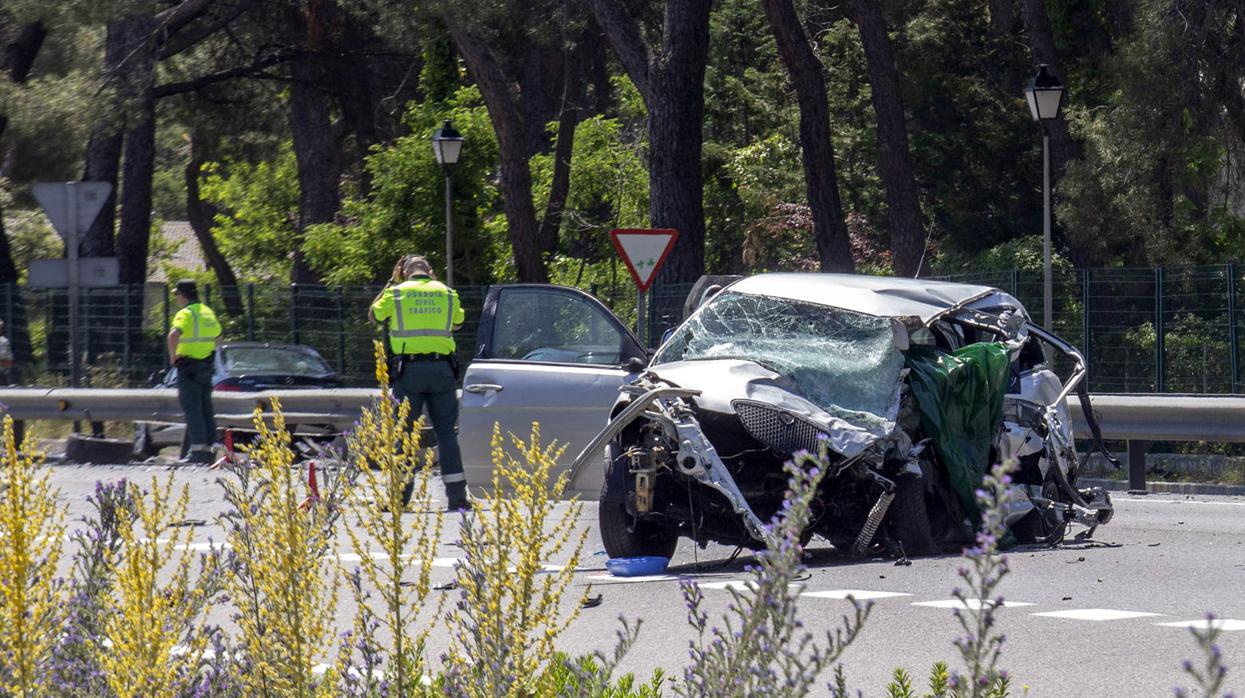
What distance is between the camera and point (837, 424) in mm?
8703

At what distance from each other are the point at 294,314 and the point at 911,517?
1688cm

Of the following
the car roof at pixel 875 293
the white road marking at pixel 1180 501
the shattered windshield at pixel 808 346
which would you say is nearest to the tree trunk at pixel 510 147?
the white road marking at pixel 1180 501

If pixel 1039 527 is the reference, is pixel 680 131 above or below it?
above

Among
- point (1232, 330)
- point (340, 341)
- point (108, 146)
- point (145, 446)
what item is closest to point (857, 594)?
point (1232, 330)

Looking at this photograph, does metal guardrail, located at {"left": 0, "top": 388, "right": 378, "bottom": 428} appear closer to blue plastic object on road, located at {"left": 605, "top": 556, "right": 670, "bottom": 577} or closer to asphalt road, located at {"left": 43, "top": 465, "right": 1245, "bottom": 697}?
asphalt road, located at {"left": 43, "top": 465, "right": 1245, "bottom": 697}

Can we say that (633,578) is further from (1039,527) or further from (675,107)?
(675,107)

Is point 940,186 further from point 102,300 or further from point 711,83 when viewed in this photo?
point 102,300

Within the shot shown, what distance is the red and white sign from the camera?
17.5 metres

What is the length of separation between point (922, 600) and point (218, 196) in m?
37.2

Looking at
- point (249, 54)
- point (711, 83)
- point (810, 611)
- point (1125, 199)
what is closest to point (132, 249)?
point (249, 54)

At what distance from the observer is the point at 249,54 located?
33.3 meters

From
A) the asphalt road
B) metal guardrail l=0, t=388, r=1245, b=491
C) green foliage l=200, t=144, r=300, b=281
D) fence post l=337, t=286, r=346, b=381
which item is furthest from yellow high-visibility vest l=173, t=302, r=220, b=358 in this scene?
green foliage l=200, t=144, r=300, b=281

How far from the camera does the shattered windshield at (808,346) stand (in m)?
9.05

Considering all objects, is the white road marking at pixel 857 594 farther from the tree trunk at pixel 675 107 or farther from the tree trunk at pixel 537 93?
the tree trunk at pixel 537 93
